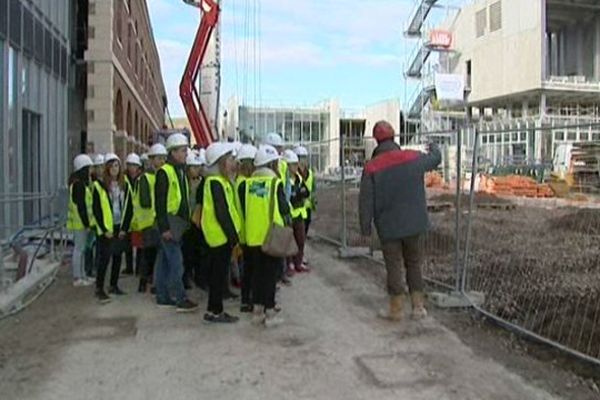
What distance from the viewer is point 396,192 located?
23.5 feet

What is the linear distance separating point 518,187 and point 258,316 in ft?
45.0

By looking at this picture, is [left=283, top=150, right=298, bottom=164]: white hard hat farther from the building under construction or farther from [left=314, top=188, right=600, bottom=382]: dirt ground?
the building under construction

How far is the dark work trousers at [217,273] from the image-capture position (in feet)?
24.0

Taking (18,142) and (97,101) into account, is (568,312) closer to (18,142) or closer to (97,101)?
(18,142)

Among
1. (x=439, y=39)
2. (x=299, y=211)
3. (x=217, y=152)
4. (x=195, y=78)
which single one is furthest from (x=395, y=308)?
(x=439, y=39)

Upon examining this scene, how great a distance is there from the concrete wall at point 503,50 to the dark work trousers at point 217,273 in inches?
2200

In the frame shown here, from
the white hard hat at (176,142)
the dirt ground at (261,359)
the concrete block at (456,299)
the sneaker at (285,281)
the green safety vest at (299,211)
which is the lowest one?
the dirt ground at (261,359)

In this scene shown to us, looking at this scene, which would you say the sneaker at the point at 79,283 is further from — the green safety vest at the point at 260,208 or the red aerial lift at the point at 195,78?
the red aerial lift at the point at 195,78

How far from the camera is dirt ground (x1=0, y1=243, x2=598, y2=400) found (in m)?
5.30

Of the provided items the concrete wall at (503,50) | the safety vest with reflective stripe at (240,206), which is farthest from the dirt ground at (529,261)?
the concrete wall at (503,50)

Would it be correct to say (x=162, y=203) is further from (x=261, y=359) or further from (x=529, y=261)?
(x=529, y=261)

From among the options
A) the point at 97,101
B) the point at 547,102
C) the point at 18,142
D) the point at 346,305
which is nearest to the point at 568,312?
the point at 346,305

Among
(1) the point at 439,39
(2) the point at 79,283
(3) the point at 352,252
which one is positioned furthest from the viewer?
(1) the point at 439,39

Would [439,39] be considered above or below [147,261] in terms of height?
above
